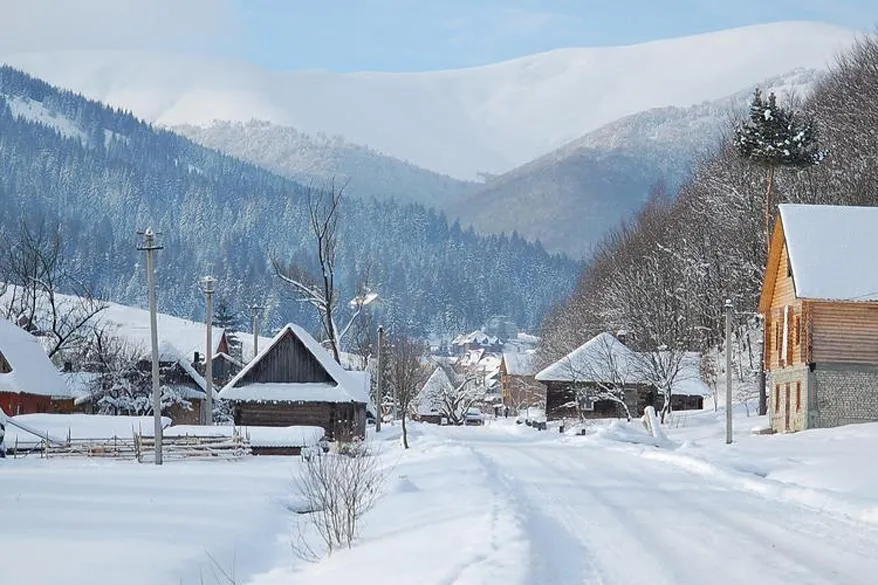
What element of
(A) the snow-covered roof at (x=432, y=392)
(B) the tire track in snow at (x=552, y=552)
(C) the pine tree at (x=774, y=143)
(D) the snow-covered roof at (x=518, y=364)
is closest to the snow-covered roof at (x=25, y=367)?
(C) the pine tree at (x=774, y=143)

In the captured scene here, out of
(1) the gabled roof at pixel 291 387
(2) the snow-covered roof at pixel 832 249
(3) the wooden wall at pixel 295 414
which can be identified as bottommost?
(3) the wooden wall at pixel 295 414

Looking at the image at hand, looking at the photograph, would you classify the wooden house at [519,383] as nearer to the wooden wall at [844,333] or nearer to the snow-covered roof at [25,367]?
the snow-covered roof at [25,367]

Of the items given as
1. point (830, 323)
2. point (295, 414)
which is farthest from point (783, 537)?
point (295, 414)

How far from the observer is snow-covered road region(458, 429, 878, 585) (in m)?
12.4

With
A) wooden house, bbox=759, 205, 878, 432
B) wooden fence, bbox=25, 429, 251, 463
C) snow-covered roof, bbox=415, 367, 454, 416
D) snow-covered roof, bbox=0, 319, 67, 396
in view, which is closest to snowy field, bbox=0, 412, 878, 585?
wooden fence, bbox=25, 429, 251, 463

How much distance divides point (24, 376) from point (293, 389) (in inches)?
728

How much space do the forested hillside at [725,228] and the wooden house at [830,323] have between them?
15.3 meters

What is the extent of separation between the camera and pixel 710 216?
77688 millimetres

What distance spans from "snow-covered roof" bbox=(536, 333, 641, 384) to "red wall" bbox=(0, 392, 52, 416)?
33.6 meters

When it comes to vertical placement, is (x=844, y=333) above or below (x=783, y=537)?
above

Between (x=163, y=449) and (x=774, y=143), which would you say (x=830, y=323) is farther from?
(x=163, y=449)

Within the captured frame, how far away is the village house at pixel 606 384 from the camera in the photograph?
225 ft

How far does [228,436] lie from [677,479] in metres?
24.9

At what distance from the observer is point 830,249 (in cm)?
4544
